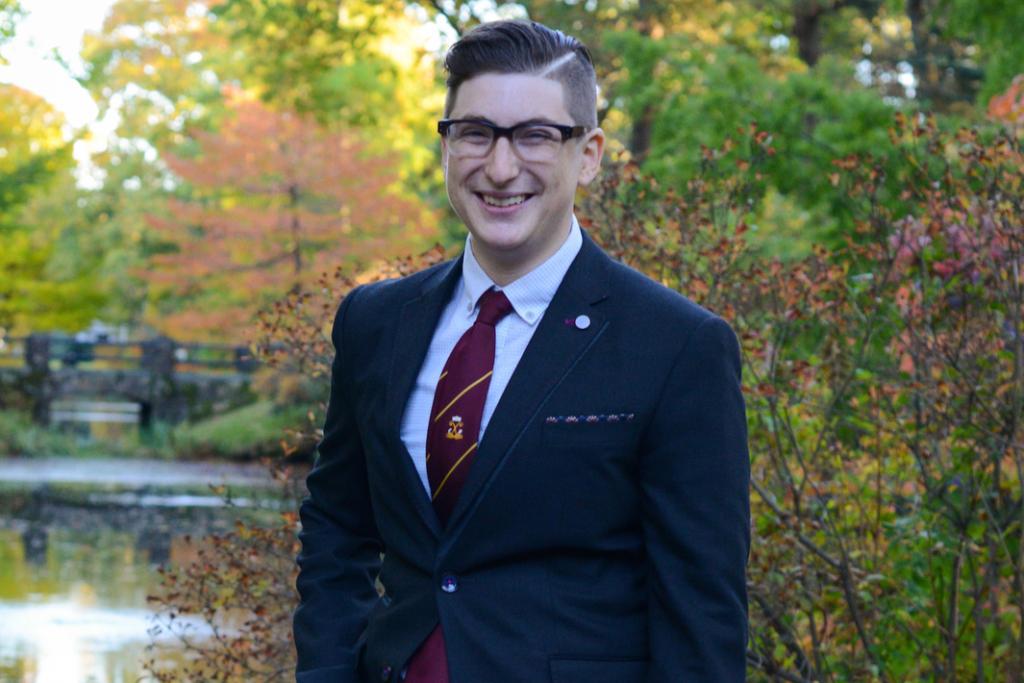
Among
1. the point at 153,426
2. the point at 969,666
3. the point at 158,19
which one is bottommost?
the point at 153,426

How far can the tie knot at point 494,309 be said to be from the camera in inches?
109

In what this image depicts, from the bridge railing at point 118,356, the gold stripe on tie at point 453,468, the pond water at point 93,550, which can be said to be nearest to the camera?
the gold stripe on tie at point 453,468

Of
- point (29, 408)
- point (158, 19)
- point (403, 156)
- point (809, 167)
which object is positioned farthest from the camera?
point (158, 19)

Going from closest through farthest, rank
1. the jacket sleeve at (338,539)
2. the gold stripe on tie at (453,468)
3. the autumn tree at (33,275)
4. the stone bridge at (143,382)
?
the gold stripe on tie at (453,468) → the jacket sleeve at (338,539) → the stone bridge at (143,382) → the autumn tree at (33,275)

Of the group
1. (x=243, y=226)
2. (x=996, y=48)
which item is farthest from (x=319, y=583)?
(x=243, y=226)

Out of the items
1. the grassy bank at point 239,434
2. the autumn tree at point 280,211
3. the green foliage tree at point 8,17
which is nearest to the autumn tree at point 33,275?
the autumn tree at point 280,211

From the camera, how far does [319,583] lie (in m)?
2.99

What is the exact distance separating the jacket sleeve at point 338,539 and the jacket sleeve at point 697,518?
2.11ft

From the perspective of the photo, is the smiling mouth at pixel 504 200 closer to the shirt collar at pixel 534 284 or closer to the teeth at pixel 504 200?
the teeth at pixel 504 200

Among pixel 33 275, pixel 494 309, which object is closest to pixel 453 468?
pixel 494 309

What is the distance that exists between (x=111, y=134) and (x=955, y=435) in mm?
41524

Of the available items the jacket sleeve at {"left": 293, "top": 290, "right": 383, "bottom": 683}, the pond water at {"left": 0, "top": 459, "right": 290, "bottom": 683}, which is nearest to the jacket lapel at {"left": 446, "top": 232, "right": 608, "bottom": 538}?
the jacket sleeve at {"left": 293, "top": 290, "right": 383, "bottom": 683}

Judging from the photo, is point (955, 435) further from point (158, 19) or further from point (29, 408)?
point (158, 19)

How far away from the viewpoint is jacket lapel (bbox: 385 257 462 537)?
2.71m
